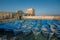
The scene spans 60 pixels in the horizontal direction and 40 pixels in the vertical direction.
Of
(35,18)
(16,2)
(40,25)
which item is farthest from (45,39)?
(16,2)

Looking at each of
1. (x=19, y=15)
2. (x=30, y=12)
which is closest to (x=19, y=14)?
(x=19, y=15)

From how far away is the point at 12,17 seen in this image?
1700 millimetres

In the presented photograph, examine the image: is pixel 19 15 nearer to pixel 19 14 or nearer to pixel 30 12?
pixel 19 14

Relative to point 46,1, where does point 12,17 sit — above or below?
below

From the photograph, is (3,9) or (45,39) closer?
(45,39)

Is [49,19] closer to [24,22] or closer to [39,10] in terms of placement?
[39,10]

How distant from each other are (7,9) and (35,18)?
44cm

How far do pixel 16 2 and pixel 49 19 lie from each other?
21.6 inches

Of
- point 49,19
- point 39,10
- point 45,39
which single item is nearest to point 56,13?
point 49,19

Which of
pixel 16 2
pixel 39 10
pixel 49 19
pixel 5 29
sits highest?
pixel 16 2

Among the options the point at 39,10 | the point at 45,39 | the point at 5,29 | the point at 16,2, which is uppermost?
the point at 16,2

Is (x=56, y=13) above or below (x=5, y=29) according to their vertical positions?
above

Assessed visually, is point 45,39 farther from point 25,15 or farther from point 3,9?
point 3,9

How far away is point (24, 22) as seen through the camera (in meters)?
1.70
